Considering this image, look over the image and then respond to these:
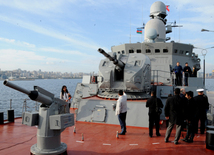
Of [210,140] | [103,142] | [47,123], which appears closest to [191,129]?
[210,140]

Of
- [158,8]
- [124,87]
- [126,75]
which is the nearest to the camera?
[126,75]

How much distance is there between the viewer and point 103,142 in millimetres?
5375

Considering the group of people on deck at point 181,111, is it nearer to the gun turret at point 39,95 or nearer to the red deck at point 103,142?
the red deck at point 103,142

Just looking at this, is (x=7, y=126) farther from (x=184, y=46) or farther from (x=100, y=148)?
(x=184, y=46)

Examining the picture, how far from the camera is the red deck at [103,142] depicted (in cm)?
473

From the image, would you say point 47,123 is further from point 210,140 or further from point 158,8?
point 158,8

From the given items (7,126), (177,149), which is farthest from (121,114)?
(7,126)

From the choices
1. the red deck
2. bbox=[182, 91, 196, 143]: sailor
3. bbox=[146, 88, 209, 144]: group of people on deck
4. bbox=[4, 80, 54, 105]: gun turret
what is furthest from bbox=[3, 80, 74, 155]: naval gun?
bbox=[182, 91, 196, 143]: sailor

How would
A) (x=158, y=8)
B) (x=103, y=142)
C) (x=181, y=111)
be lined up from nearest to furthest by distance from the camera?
(x=181, y=111), (x=103, y=142), (x=158, y=8)

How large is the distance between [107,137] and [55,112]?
2.26 m

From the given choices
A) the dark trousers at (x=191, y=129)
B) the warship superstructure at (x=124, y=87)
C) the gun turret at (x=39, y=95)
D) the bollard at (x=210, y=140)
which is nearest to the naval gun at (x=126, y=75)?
the warship superstructure at (x=124, y=87)

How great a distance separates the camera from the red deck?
473 centimetres

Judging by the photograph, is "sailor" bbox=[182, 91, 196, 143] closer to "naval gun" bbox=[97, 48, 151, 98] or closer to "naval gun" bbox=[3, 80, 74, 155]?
"naval gun" bbox=[97, 48, 151, 98]

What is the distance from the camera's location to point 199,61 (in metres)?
13.9
